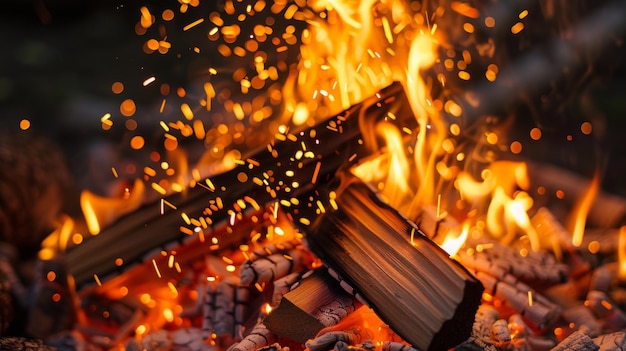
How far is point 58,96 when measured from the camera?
11.9 feet

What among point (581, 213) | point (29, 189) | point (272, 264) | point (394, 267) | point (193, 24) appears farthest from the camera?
point (193, 24)

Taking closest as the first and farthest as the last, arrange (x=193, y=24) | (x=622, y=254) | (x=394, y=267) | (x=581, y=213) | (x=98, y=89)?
(x=394, y=267), (x=622, y=254), (x=581, y=213), (x=98, y=89), (x=193, y=24)

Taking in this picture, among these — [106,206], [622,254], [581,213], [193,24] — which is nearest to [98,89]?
[193,24]

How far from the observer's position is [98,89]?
145 inches

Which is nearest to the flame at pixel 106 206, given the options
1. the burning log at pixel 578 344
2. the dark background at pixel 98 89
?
the dark background at pixel 98 89

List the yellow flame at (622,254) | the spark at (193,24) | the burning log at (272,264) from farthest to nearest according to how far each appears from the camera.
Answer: the spark at (193,24) → the yellow flame at (622,254) → the burning log at (272,264)

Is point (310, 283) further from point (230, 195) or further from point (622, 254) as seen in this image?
point (622, 254)

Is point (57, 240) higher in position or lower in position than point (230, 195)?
lower

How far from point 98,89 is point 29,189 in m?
1.26

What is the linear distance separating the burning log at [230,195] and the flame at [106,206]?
0.71ft

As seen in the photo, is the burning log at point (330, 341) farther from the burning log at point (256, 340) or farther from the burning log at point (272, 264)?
the burning log at point (272, 264)

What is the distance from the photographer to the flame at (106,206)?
7.70ft

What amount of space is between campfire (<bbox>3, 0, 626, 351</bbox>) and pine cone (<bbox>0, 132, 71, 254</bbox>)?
10cm

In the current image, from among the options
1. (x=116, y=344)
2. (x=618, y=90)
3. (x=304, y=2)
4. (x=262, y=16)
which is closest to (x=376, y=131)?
(x=116, y=344)
